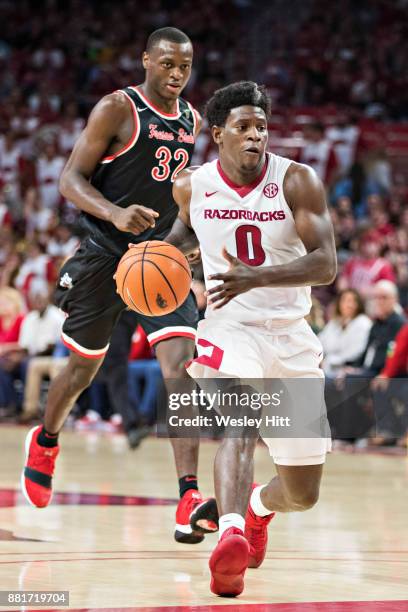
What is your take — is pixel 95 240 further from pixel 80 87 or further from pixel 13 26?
pixel 13 26

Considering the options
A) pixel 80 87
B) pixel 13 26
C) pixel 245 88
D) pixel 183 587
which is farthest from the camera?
pixel 13 26

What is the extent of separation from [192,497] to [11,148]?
1287 centimetres

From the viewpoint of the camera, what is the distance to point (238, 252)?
4.78 meters

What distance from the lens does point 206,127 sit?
1781cm

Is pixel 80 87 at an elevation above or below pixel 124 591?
above

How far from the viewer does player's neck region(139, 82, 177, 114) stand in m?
5.98

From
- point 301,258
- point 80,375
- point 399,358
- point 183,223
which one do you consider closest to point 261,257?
point 301,258

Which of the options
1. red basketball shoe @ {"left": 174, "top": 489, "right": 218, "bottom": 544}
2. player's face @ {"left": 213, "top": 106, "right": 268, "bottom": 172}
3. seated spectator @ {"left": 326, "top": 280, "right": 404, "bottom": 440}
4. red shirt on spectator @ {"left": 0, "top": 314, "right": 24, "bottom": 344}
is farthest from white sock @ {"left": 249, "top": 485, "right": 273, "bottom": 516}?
red shirt on spectator @ {"left": 0, "top": 314, "right": 24, "bottom": 344}

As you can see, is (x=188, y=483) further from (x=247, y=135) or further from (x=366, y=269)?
(x=366, y=269)

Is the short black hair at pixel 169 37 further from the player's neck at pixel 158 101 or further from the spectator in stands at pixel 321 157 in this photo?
the spectator in stands at pixel 321 157

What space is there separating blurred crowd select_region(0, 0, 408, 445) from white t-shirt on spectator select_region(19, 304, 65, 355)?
0.02 m

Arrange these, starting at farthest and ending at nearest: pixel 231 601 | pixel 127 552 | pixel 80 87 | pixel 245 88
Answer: pixel 80 87 < pixel 127 552 < pixel 245 88 < pixel 231 601

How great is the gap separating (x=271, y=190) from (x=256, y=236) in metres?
0.19

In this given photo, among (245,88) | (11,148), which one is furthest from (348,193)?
(245,88)
